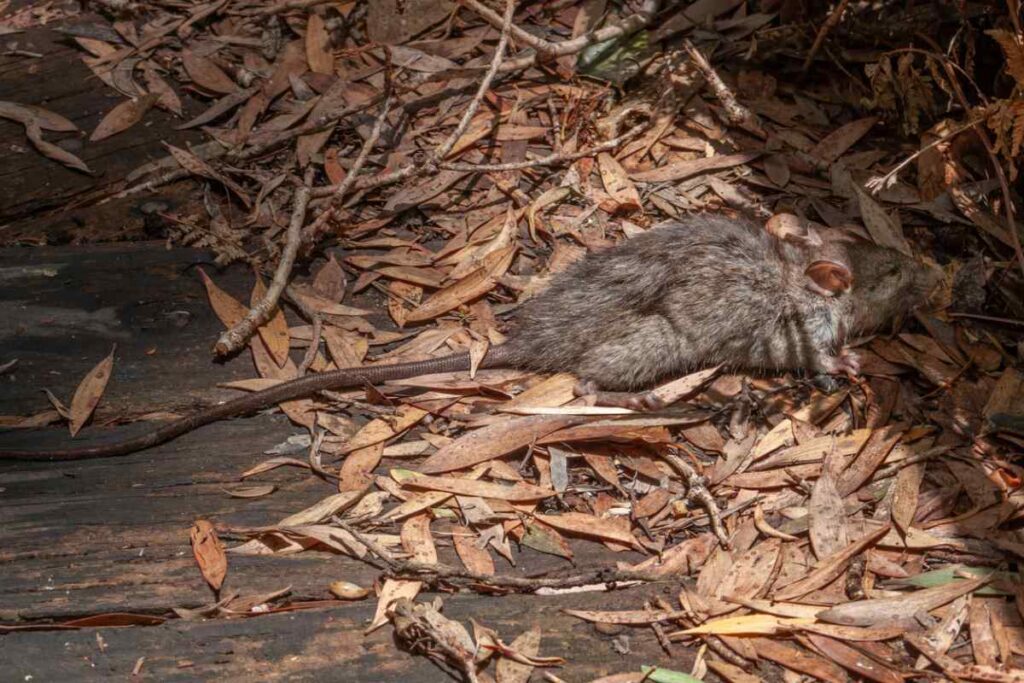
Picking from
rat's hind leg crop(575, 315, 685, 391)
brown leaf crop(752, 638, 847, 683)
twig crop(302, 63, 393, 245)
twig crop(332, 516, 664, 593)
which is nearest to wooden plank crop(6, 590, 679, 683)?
twig crop(332, 516, 664, 593)

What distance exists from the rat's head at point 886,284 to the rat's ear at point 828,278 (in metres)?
0.06

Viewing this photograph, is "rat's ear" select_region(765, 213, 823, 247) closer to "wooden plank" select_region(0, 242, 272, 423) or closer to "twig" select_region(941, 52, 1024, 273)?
"twig" select_region(941, 52, 1024, 273)

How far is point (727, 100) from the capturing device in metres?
5.29

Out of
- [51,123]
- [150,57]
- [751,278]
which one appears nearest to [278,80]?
[150,57]

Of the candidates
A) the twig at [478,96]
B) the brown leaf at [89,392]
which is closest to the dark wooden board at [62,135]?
the brown leaf at [89,392]

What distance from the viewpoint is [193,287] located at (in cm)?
489

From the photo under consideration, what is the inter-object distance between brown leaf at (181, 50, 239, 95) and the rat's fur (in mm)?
2280

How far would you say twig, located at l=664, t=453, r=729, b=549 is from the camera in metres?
3.88

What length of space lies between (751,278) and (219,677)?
2.83 m

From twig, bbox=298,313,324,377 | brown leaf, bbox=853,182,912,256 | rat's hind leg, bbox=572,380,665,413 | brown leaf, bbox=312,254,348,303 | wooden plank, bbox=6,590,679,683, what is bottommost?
wooden plank, bbox=6,590,679,683

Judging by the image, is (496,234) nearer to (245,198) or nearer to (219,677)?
(245,198)

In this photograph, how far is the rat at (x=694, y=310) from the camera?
458 centimetres

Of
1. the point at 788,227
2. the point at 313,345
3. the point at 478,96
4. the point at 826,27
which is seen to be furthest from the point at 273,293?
the point at 826,27

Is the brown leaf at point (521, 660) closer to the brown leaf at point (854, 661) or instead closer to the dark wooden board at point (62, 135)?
the brown leaf at point (854, 661)
